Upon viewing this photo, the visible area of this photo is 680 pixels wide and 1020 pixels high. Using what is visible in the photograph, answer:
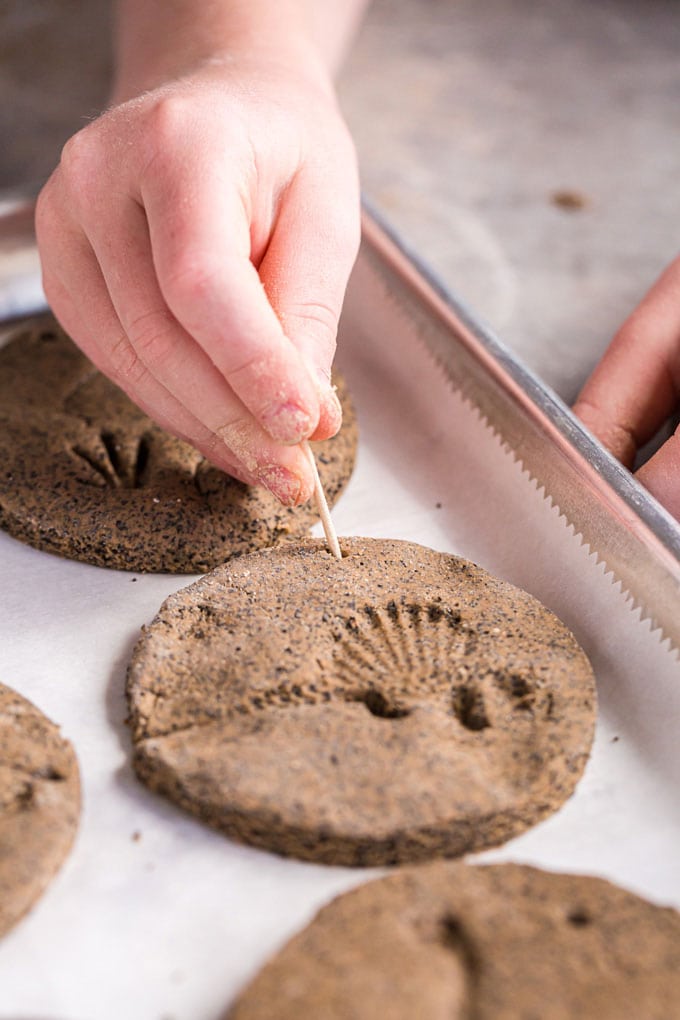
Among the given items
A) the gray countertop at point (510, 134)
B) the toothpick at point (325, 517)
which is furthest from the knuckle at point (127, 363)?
the gray countertop at point (510, 134)

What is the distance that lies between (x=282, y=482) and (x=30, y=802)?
57 cm

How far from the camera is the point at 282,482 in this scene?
1.52 m

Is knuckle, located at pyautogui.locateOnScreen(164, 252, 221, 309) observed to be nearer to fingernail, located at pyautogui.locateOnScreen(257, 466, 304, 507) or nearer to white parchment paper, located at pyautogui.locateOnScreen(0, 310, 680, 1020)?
fingernail, located at pyautogui.locateOnScreen(257, 466, 304, 507)

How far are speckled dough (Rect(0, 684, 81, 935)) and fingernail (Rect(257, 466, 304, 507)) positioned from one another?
466 millimetres

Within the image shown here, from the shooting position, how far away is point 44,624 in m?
1.59

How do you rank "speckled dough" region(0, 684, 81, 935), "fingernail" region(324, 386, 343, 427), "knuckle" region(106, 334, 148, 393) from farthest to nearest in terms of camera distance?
"knuckle" region(106, 334, 148, 393) → "fingernail" region(324, 386, 343, 427) → "speckled dough" region(0, 684, 81, 935)

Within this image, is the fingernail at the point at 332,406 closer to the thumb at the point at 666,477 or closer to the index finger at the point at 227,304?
the index finger at the point at 227,304

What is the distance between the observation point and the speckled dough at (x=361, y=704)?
1.27m

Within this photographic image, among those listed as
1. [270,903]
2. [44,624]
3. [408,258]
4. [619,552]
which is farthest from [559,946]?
[408,258]

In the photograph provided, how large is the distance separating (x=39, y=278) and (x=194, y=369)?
98 cm

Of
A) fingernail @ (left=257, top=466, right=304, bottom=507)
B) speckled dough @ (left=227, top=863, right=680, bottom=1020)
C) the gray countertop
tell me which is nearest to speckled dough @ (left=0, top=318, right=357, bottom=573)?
fingernail @ (left=257, top=466, right=304, bottom=507)

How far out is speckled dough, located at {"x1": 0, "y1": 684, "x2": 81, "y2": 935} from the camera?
120 centimetres

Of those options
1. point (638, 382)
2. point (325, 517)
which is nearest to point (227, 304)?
point (325, 517)

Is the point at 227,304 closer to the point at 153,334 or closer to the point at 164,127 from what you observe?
the point at 153,334
